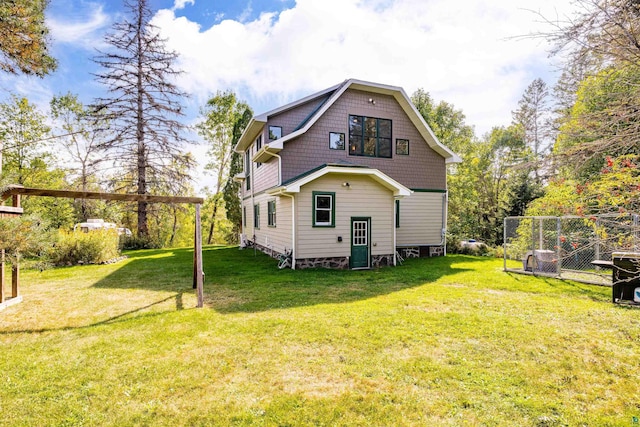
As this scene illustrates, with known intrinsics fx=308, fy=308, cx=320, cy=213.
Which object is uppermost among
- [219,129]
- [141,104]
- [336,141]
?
[219,129]

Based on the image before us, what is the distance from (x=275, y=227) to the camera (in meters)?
12.3

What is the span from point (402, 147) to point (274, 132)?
569cm

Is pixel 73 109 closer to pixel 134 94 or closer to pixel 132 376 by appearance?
pixel 134 94

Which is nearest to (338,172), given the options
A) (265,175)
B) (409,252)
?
(265,175)

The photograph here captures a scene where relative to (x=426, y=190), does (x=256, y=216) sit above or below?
below

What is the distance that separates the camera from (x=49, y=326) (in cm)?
503

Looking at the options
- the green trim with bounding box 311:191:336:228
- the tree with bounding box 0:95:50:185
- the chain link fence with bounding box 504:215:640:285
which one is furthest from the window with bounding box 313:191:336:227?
the tree with bounding box 0:95:50:185

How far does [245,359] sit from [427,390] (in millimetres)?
2119

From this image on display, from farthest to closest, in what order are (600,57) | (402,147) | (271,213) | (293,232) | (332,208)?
(402,147)
(271,213)
(332,208)
(293,232)
(600,57)

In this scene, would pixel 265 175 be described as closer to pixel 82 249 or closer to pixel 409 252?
pixel 409 252

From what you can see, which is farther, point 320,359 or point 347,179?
point 347,179

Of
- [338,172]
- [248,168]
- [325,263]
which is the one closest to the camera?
[338,172]

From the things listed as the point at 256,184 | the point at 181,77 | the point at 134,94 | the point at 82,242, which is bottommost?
the point at 82,242

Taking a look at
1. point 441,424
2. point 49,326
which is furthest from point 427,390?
point 49,326
